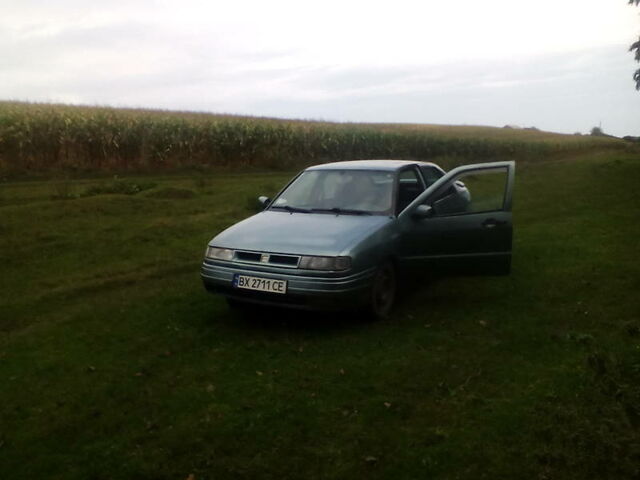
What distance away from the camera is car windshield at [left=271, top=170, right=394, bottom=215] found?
715 cm

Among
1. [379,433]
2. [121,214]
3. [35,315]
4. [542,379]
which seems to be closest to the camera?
[379,433]

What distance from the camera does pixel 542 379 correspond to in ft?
16.7

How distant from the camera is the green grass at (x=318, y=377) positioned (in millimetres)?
4023

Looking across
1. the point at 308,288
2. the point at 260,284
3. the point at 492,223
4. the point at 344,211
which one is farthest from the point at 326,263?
the point at 492,223

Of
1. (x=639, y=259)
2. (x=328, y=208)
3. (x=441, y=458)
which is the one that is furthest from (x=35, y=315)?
(x=639, y=259)

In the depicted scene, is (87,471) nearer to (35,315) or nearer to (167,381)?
(167,381)

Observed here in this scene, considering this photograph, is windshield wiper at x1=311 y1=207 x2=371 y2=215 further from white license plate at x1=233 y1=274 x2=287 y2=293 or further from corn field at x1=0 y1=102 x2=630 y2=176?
corn field at x1=0 y1=102 x2=630 y2=176

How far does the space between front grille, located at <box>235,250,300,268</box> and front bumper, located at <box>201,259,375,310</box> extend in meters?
0.05

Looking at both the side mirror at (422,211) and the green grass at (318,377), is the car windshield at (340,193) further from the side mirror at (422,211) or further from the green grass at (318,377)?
the green grass at (318,377)

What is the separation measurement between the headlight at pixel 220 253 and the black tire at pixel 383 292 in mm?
1409

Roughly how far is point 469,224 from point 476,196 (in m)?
0.36

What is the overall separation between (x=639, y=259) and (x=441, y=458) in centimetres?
624

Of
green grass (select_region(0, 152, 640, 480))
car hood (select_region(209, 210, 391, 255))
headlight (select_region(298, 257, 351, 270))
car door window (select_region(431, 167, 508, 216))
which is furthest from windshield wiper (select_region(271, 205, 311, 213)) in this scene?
car door window (select_region(431, 167, 508, 216))

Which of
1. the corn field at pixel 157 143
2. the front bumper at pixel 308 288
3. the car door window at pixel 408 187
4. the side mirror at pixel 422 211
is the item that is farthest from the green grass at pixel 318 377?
the corn field at pixel 157 143
